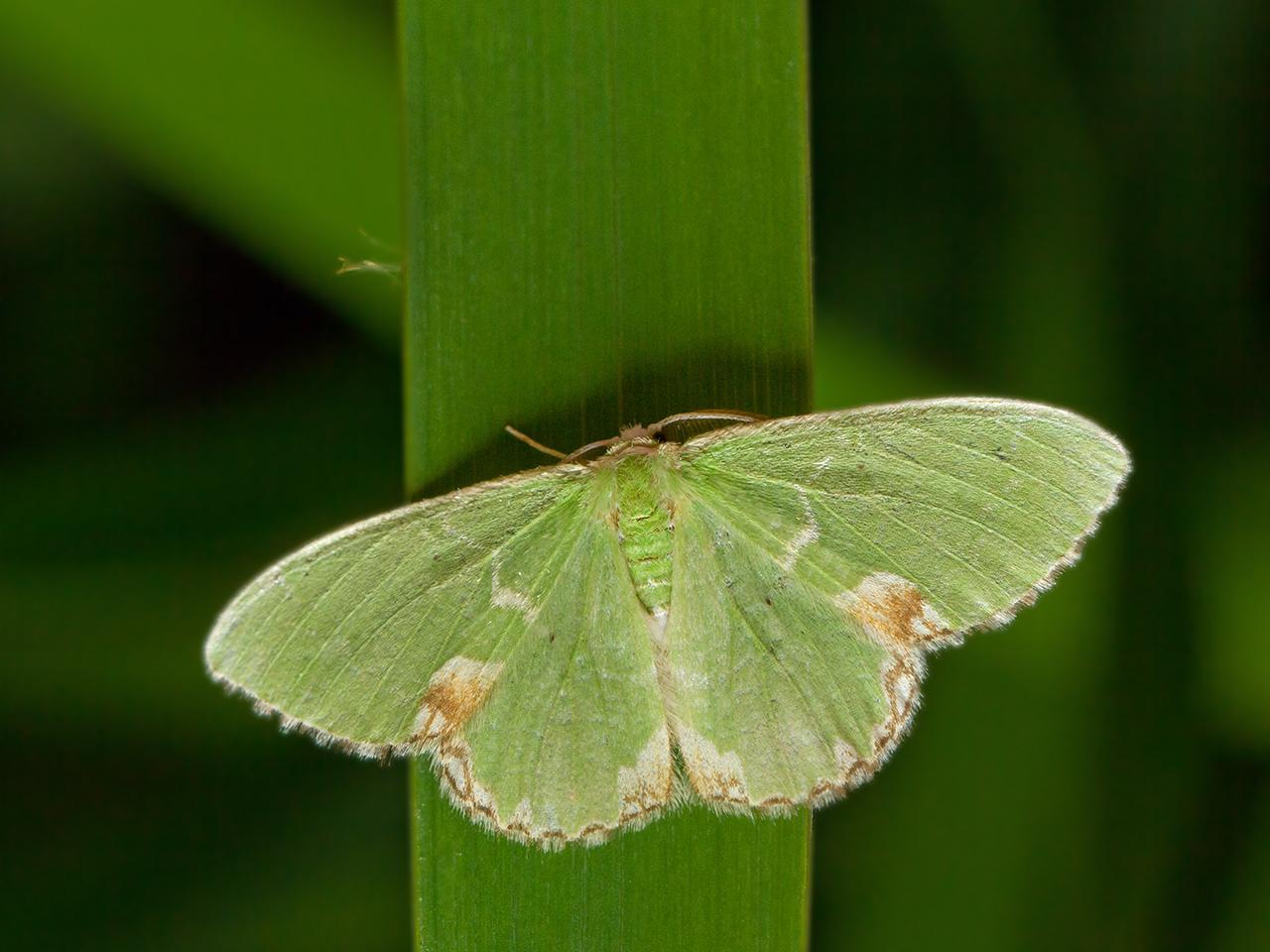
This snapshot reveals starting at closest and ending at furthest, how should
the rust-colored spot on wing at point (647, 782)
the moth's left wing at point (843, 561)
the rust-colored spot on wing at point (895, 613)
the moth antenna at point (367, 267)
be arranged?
the moth's left wing at point (843, 561) < the rust-colored spot on wing at point (895, 613) < the rust-colored spot on wing at point (647, 782) < the moth antenna at point (367, 267)

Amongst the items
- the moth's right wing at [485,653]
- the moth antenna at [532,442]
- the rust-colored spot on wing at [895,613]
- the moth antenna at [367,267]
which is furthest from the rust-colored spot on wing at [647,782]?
the moth antenna at [367,267]

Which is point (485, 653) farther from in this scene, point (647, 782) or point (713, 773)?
point (713, 773)

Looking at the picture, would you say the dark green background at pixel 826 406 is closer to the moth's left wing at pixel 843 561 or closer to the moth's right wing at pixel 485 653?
the moth's left wing at pixel 843 561

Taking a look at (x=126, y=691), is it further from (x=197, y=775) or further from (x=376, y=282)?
(x=376, y=282)

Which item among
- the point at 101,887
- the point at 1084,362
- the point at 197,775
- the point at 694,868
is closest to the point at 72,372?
the point at 197,775

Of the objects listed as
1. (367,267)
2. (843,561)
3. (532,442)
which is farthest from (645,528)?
(367,267)

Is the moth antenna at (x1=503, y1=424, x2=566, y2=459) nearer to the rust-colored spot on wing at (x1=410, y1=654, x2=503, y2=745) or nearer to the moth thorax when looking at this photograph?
the moth thorax
